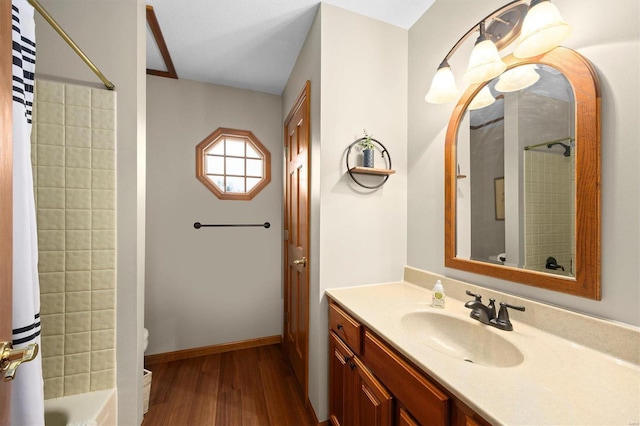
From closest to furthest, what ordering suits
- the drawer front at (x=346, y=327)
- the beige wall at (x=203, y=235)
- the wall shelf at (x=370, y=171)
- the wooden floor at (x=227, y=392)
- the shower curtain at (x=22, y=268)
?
the shower curtain at (x=22, y=268), the drawer front at (x=346, y=327), the wall shelf at (x=370, y=171), the wooden floor at (x=227, y=392), the beige wall at (x=203, y=235)

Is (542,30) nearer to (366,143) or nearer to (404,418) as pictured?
(366,143)

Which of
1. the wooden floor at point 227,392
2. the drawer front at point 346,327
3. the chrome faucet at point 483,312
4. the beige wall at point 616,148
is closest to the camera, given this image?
the beige wall at point 616,148

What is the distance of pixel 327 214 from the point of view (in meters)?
1.47

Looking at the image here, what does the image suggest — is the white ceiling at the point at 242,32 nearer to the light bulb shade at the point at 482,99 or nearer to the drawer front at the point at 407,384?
the light bulb shade at the point at 482,99

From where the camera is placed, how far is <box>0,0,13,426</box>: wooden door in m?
0.53

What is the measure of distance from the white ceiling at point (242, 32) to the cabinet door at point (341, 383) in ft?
6.40

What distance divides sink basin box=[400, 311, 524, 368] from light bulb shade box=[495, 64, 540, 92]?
102cm

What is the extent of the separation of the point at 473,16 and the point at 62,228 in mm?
2218

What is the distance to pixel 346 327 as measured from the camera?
123cm

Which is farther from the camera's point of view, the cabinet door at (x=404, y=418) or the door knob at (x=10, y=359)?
the cabinet door at (x=404, y=418)

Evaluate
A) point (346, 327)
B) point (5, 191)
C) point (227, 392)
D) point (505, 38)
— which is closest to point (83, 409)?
point (227, 392)

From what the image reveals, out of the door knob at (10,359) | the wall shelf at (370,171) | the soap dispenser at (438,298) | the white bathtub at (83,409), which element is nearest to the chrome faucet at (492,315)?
the soap dispenser at (438,298)

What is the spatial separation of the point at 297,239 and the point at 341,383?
1009mm

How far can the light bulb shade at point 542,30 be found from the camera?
82 centimetres
